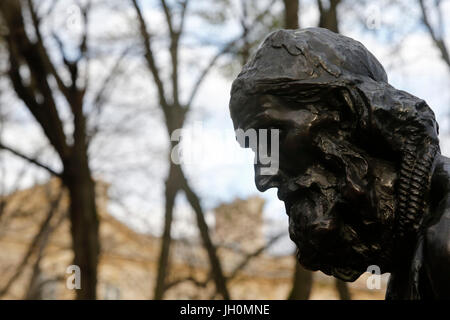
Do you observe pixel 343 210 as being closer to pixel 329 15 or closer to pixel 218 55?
pixel 329 15

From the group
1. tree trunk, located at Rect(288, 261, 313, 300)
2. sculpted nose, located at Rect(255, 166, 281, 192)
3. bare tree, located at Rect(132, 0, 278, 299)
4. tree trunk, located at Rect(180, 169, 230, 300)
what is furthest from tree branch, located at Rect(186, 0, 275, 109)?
sculpted nose, located at Rect(255, 166, 281, 192)

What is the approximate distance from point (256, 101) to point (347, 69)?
36 centimetres

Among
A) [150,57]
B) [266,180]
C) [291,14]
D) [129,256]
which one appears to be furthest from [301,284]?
[129,256]

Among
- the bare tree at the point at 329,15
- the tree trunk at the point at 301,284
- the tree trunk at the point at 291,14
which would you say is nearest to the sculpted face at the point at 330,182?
Answer: the tree trunk at the point at 301,284

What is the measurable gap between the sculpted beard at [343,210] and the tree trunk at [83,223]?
6831 millimetres

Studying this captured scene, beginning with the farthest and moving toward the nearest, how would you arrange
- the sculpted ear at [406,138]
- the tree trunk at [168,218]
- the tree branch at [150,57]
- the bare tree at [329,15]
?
the tree branch at [150,57]
the tree trunk at [168,218]
the bare tree at [329,15]
the sculpted ear at [406,138]

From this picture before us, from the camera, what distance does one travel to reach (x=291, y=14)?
31.0ft

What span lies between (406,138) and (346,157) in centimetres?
22

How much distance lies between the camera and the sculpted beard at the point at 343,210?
2.65 m

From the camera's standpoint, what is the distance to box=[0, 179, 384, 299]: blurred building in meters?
15.2

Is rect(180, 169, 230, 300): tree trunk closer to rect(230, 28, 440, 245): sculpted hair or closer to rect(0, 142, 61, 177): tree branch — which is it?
rect(0, 142, 61, 177): tree branch

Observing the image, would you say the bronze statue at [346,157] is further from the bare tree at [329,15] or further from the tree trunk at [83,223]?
the bare tree at [329,15]
